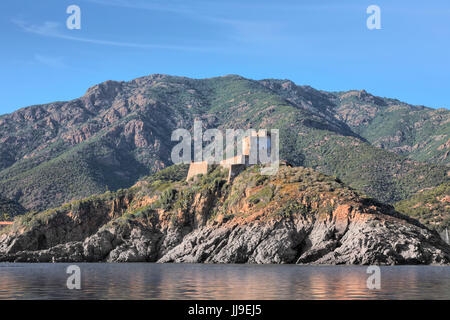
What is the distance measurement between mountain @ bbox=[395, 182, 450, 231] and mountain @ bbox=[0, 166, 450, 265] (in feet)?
95.9

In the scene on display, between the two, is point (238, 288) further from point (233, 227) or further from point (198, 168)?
point (198, 168)

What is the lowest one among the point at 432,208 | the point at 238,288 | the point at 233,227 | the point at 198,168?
the point at 238,288

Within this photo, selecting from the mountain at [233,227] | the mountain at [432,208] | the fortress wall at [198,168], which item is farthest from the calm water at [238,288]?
the fortress wall at [198,168]

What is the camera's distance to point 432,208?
510 ft

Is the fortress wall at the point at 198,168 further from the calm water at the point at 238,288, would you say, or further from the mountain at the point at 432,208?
the calm water at the point at 238,288

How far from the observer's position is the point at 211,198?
462 feet

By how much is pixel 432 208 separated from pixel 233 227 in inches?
2405

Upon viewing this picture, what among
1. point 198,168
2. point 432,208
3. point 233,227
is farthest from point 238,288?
point 432,208

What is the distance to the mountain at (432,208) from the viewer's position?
145875mm

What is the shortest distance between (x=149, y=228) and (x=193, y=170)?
28889 mm

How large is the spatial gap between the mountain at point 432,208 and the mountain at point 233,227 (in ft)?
95.9
